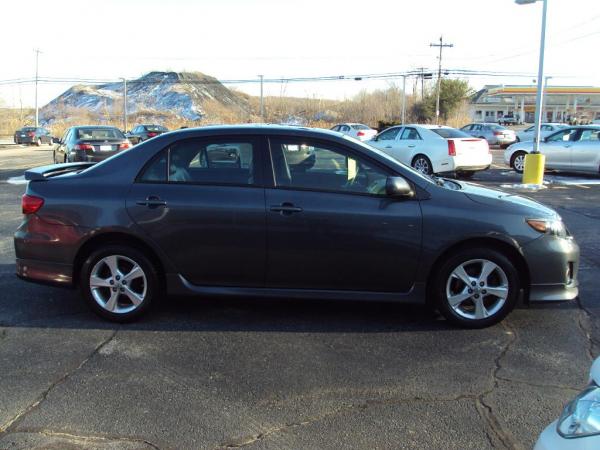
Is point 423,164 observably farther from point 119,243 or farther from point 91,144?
point 119,243

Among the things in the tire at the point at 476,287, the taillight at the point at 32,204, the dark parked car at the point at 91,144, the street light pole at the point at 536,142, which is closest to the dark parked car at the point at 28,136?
the dark parked car at the point at 91,144

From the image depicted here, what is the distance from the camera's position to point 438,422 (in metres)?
3.18

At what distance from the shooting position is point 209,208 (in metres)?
4.54

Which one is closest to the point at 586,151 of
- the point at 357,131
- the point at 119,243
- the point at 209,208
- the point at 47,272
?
the point at 357,131

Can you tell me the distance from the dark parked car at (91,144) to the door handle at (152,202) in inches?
434

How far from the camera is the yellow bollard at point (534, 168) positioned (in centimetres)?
1444

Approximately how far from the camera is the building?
87312mm

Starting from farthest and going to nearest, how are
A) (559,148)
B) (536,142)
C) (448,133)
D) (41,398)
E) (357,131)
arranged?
1. (357,131)
2. (559,148)
3. (448,133)
4. (536,142)
5. (41,398)

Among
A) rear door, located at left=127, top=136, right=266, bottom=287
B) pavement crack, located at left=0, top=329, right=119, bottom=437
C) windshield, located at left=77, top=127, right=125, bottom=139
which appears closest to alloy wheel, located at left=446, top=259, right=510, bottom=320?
rear door, located at left=127, top=136, right=266, bottom=287

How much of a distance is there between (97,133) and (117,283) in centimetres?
1252

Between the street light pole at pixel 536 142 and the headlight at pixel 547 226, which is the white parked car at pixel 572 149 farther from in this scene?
the headlight at pixel 547 226

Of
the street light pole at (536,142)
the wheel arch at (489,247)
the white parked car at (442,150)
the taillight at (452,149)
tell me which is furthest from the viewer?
the white parked car at (442,150)

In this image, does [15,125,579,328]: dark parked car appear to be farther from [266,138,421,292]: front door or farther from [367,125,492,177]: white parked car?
[367,125,492,177]: white parked car

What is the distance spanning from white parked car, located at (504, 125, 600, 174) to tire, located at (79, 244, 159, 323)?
15.5 metres
